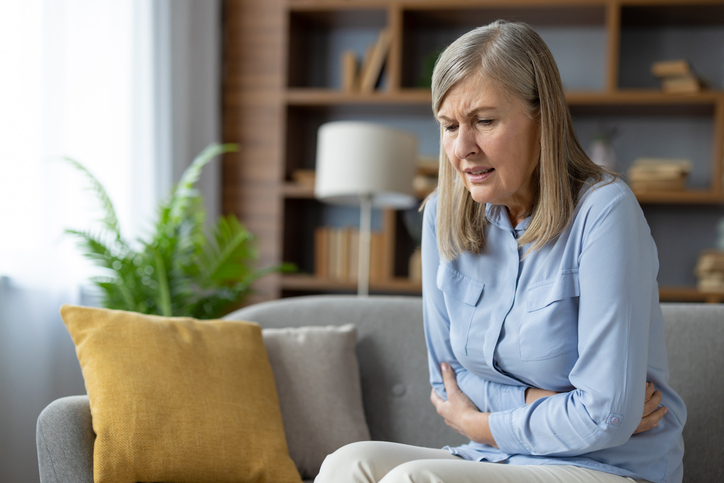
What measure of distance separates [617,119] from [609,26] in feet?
1.70

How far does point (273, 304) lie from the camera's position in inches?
76.0

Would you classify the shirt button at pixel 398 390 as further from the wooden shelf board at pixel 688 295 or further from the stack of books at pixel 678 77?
the stack of books at pixel 678 77

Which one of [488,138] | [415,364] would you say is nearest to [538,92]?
[488,138]

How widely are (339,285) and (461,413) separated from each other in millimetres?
1996

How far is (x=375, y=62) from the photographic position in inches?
133

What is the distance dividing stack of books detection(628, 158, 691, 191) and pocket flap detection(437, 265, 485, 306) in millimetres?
2106

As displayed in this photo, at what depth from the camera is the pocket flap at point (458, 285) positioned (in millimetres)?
1315

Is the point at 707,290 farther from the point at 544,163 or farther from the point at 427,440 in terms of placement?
the point at 544,163

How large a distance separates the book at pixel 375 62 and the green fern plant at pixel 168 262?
35.3 inches

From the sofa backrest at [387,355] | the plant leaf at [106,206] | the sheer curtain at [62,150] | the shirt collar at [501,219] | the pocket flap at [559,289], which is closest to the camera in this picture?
the pocket flap at [559,289]

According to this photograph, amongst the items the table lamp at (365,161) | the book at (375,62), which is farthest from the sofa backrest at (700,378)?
the book at (375,62)

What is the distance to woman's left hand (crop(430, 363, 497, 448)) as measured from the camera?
4.08 feet

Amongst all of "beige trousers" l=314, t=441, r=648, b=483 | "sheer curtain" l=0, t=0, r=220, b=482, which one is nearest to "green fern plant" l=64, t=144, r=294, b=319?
"sheer curtain" l=0, t=0, r=220, b=482

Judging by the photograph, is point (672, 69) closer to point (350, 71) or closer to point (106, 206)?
point (350, 71)
